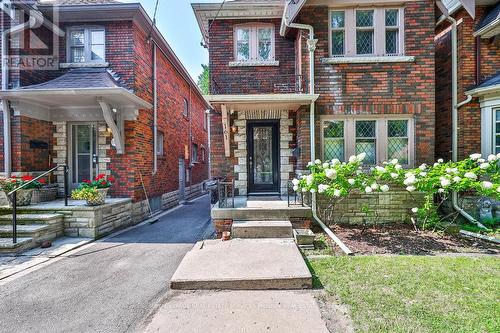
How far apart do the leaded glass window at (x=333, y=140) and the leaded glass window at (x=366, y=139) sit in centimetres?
41

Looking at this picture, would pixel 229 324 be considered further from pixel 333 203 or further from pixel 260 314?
pixel 333 203

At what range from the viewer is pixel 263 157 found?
732 cm

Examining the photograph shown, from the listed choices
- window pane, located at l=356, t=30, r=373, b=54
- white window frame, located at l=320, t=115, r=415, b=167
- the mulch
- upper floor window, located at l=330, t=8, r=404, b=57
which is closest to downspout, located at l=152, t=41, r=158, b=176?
white window frame, located at l=320, t=115, r=415, b=167

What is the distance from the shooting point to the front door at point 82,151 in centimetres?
735

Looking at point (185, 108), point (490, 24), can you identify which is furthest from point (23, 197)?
point (490, 24)

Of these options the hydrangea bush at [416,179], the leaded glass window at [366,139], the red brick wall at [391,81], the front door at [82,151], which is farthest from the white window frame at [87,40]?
the leaded glass window at [366,139]

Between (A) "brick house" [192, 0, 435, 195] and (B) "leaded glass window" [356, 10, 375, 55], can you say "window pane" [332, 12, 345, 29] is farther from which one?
(B) "leaded glass window" [356, 10, 375, 55]

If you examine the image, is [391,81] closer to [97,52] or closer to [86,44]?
[97,52]

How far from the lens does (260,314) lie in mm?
2754

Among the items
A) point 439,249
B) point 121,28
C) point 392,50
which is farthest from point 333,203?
point 121,28

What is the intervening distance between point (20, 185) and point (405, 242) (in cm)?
852

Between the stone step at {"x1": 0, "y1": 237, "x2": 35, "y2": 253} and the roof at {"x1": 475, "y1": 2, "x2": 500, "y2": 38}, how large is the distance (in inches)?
453

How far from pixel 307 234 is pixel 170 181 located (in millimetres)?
6910

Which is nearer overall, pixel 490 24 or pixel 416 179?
pixel 416 179
